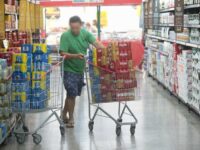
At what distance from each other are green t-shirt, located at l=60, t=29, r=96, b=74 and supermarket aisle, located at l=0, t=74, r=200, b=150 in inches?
39.0

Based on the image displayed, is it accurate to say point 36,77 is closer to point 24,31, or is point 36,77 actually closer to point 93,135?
point 93,135

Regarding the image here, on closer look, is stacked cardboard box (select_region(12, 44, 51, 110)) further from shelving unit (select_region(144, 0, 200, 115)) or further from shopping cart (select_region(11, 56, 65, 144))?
shelving unit (select_region(144, 0, 200, 115))

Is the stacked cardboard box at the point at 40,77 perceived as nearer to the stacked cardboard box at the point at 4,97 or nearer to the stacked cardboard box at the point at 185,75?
the stacked cardboard box at the point at 4,97

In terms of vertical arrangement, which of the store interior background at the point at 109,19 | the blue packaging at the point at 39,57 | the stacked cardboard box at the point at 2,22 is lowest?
the blue packaging at the point at 39,57

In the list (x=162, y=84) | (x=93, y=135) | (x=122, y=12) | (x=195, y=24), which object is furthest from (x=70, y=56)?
(x=122, y=12)

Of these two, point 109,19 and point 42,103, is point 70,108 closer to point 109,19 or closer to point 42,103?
point 42,103

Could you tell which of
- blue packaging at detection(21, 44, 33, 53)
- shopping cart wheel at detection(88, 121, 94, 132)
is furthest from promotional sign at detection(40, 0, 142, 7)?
blue packaging at detection(21, 44, 33, 53)

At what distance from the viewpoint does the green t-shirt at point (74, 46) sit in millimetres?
6988

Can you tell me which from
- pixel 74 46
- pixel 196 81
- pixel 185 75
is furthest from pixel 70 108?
pixel 185 75

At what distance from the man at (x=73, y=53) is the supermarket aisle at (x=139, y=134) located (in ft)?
1.82

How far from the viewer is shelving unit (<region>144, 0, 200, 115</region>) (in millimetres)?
8172

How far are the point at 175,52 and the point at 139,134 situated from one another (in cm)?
350

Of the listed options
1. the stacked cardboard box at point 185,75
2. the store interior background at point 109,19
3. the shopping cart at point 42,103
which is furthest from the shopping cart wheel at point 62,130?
the store interior background at point 109,19

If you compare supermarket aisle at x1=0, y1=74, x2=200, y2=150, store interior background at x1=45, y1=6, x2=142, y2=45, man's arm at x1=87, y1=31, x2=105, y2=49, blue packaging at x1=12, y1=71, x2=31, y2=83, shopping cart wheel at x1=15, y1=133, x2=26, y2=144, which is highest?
store interior background at x1=45, y1=6, x2=142, y2=45
